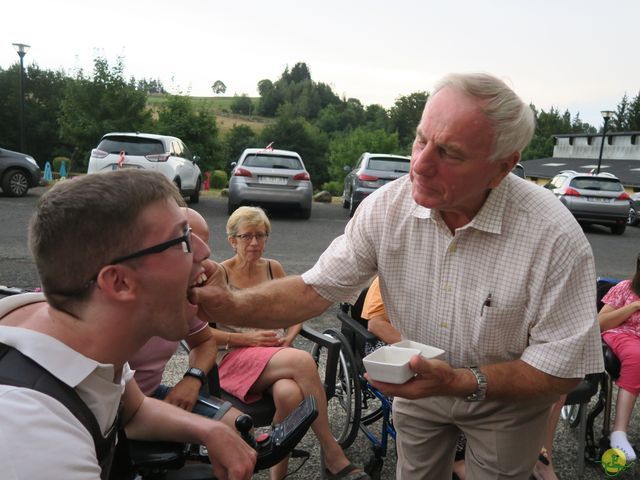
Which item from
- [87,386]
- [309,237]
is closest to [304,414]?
[87,386]

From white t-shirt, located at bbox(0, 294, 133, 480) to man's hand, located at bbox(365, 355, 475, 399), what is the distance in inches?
32.4

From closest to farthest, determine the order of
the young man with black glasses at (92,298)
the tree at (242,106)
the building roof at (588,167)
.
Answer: the young man with black glasses at (92,298), the building roof at (588,167), the tree at (242,106)

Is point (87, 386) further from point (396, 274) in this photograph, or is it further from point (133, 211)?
point (396, 274)

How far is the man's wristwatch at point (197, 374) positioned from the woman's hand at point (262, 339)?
612 mm

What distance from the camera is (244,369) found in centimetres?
304

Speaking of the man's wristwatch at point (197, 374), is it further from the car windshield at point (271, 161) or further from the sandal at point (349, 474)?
the car windshield at point (271, 161)

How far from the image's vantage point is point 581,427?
10.8ft

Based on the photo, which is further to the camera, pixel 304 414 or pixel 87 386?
pixel 304 414

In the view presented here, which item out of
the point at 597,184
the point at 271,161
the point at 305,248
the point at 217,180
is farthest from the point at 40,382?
the point at 217,180

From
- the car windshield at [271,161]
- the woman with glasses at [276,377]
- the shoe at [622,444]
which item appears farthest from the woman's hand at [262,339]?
the car windshield at [271,161]

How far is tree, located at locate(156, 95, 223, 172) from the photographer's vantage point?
1117 inches

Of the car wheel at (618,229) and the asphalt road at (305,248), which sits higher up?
the asphalt road at (305,248)

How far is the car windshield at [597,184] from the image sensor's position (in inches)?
581

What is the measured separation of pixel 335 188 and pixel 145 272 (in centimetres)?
2999
